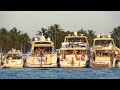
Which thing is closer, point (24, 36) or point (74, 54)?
point (74, 54)

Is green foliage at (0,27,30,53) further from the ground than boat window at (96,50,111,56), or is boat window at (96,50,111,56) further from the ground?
green foliage at (0,27,30,53)

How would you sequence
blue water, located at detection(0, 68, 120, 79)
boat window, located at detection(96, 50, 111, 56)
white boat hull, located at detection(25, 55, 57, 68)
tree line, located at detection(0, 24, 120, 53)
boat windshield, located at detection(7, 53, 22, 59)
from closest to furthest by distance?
1. blue water, located at detection(0, 68, 120, 79)
2. white boat hull, located at detection(25, 55, 57, 68)
3. boat window, located at detection(96, 50, 111, 56)
4. boat windshield, located at detection(7, 53, 22, 59)
5. tree line, located at detection(0, 24, 120, 53)

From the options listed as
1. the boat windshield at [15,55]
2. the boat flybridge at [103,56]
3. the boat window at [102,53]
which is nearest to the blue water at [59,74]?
the boat flybridge at [103,56]

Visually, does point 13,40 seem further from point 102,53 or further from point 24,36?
point 102,53

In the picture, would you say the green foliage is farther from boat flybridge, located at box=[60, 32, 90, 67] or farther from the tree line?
boat flybridge, located at box=[60, 32, 90, 67]

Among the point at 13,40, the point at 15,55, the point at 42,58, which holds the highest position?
the point at 13,40

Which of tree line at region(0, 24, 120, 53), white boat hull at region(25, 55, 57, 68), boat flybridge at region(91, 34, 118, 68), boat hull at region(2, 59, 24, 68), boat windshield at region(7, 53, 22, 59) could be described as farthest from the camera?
tree line at region(0, 24, 120, 53)

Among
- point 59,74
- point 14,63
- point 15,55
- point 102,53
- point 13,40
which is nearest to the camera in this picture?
point 59,74

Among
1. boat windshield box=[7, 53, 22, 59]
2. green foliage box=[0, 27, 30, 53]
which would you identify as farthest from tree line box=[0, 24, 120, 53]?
boat windshield box=[7, 53, 22, 59]

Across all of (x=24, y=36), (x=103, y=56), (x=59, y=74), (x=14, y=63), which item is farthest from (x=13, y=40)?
(x=59, y=74)

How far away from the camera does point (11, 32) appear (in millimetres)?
60188
